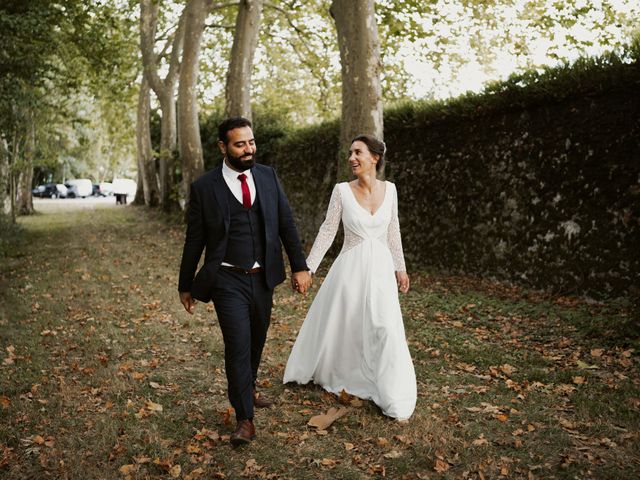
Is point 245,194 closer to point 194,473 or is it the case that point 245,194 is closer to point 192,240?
point 192,240

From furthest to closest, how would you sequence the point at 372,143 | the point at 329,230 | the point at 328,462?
the point at 329,230 < the point at 372,143 < the point at 328,462

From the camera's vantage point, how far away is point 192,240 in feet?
15.4

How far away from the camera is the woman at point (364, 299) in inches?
209

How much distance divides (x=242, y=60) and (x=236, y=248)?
44.8 feet


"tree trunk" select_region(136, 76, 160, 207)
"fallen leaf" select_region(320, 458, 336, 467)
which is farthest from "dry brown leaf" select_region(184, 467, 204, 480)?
"tree trunk" select_region(136, 76, 160, 207)

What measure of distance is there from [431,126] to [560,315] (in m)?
5.73

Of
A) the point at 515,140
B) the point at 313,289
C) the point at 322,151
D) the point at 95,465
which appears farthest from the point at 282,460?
the point at 322,151

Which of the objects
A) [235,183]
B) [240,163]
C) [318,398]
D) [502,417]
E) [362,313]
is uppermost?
[240,163]

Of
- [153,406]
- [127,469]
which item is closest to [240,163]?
[127,469]

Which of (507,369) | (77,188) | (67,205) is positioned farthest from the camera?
(77,188)

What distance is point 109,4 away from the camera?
2522 centimetres

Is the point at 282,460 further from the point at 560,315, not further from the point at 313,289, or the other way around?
the point at 313,289

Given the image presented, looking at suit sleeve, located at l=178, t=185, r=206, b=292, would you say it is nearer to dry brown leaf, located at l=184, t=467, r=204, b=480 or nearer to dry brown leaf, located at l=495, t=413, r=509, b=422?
dry brown leaf, located at l=184, t=467, r=204, b=480

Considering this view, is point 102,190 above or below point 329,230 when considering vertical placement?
above
